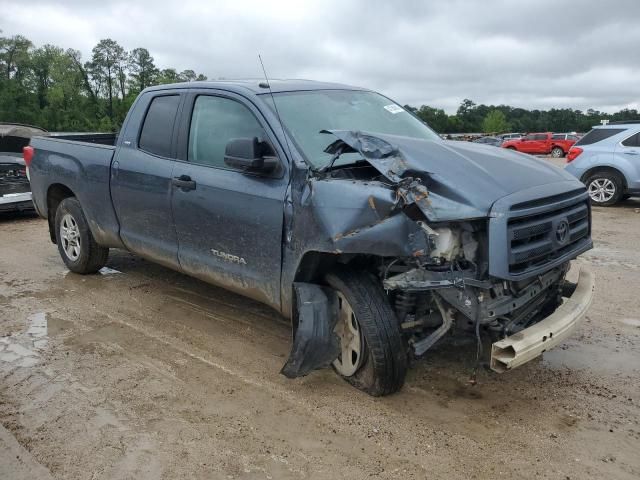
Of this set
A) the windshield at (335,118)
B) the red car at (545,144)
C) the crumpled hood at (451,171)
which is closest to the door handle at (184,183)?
the windshield at (335,118)

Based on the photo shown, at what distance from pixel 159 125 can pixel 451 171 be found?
2716mm

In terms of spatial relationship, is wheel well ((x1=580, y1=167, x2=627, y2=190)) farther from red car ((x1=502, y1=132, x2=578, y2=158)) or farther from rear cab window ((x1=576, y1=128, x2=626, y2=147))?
red car ((x1=502, y1=132, x2=578, y2=158))

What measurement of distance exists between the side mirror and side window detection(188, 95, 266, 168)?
0.26m

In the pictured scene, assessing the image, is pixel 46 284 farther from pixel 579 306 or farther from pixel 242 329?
pixel 579 306

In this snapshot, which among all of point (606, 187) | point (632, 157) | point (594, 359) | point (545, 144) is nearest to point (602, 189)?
point (606, 187)

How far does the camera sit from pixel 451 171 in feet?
10.4

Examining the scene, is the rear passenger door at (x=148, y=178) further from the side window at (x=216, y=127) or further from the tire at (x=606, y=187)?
the tire at (x=606, y=187)

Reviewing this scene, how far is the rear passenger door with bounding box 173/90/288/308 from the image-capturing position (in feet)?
12.4

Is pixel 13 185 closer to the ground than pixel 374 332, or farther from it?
farther from it

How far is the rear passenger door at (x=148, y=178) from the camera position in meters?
4.64

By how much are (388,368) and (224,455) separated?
1015 mm

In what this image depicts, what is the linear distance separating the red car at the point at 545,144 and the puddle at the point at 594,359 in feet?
119

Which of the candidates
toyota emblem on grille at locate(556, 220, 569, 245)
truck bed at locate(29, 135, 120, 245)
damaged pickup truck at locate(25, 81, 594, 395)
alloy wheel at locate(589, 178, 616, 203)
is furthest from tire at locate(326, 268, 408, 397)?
alloy wheel at locate(589, 178, 616, 203)

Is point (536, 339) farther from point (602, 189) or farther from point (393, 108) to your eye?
point (602, 189)
